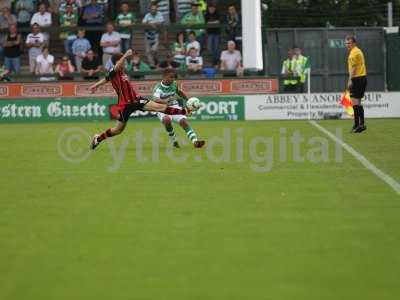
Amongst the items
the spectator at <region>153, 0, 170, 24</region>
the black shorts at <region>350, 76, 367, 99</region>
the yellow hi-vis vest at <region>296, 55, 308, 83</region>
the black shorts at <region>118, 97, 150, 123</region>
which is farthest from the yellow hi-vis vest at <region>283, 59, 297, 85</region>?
the black shorts at <region>118, 97, 150, 123</region>

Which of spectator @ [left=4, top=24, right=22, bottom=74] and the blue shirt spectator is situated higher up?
the blue shirt spectator

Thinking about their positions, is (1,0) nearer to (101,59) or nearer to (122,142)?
(101,59)

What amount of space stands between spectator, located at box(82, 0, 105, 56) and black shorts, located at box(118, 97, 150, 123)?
12480mm

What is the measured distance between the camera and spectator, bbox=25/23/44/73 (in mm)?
29734

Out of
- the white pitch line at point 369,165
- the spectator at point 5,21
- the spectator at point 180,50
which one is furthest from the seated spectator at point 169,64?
the white pitch line at point 369,165

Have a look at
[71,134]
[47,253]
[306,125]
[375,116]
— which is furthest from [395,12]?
[47,253]

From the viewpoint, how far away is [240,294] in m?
6.30

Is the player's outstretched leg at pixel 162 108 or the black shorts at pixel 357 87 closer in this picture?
the player's outstretched leg at pixel 162 108

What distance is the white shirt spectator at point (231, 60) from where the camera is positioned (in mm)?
29422

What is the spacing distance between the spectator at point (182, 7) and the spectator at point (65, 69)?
3926 millimetres

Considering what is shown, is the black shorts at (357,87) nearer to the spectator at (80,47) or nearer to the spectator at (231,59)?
the spectator at (231,59)

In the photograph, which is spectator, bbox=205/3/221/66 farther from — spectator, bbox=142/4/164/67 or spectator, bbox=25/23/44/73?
spectator, bbox=25/23/44/73

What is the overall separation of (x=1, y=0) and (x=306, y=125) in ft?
43.4

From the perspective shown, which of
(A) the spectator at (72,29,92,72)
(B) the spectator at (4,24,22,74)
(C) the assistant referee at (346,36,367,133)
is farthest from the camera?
(A) the spectator at (72,29,92,72)
